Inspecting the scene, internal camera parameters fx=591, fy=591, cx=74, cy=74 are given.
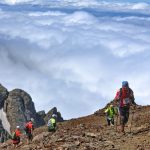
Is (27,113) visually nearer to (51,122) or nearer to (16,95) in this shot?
(16,95)

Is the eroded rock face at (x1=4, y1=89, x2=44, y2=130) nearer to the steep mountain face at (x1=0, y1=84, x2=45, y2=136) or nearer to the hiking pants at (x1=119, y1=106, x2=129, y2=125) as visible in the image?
the steep mountain face at (x1=0, y1=84, x2=45, y2=136)

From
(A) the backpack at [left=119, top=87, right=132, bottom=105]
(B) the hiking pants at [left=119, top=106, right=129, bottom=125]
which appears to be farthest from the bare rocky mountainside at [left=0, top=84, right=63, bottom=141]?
(A) the backpack at [left=119, top=87, right=132, bottom=105]

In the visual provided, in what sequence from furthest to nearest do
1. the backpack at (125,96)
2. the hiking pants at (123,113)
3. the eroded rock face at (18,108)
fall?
the eroded rock face at (18,108) → the hiking pants at (123,113) → the backpack at (125,96)

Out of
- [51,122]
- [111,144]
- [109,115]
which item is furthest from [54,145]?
[109,115]

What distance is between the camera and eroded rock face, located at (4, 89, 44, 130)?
9362 cm

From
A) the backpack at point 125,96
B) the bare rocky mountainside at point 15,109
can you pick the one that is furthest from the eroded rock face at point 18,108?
the backpack at point 125,96

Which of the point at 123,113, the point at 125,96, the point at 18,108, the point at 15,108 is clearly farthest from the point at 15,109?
the point at 125,96

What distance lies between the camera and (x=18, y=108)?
313 feet

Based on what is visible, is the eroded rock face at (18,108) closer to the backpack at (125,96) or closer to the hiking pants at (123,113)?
the hiking pants at (123,113)

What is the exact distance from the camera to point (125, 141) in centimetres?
2116

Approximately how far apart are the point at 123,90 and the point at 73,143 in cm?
359

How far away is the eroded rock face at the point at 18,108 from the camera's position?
93.6 meters

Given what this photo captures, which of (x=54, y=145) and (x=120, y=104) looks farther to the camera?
(x=120, y=104)

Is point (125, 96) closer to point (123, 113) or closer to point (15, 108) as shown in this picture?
point (123, 113)
